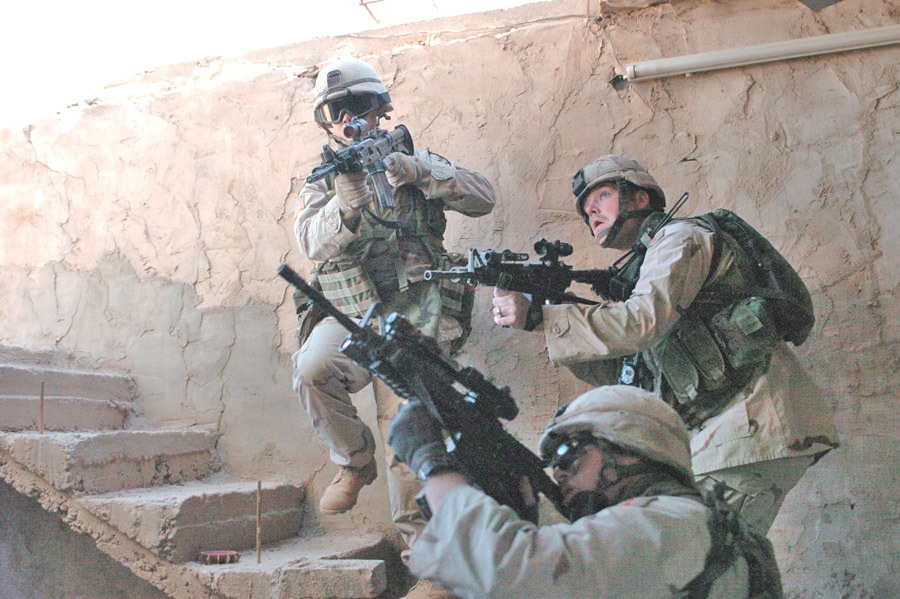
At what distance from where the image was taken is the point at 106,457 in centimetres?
294

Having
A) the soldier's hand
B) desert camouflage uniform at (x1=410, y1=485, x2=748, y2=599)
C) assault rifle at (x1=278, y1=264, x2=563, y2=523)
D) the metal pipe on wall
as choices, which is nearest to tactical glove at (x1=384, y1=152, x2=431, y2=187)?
the soldier's hand

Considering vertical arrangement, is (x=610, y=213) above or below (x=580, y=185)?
below

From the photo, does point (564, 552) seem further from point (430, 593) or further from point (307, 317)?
point (307, 317)

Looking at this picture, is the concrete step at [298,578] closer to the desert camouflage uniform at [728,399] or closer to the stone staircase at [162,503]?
the stone staircase at [162,503]

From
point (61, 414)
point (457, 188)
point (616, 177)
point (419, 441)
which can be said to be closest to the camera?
point (419, 441)

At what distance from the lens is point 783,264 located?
2.29m

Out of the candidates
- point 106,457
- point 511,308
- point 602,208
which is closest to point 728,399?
point 511,308

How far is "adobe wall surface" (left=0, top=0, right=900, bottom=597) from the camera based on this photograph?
120 inches

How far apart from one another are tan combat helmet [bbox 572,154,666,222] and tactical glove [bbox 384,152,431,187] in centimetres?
53

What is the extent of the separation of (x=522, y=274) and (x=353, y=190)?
→ 642 mm

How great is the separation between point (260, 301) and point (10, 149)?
5.36ft

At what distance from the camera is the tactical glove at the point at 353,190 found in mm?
2635

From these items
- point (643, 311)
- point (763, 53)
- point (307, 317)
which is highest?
point (763, 53)

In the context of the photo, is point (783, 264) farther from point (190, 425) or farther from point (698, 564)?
point (190, 425)
